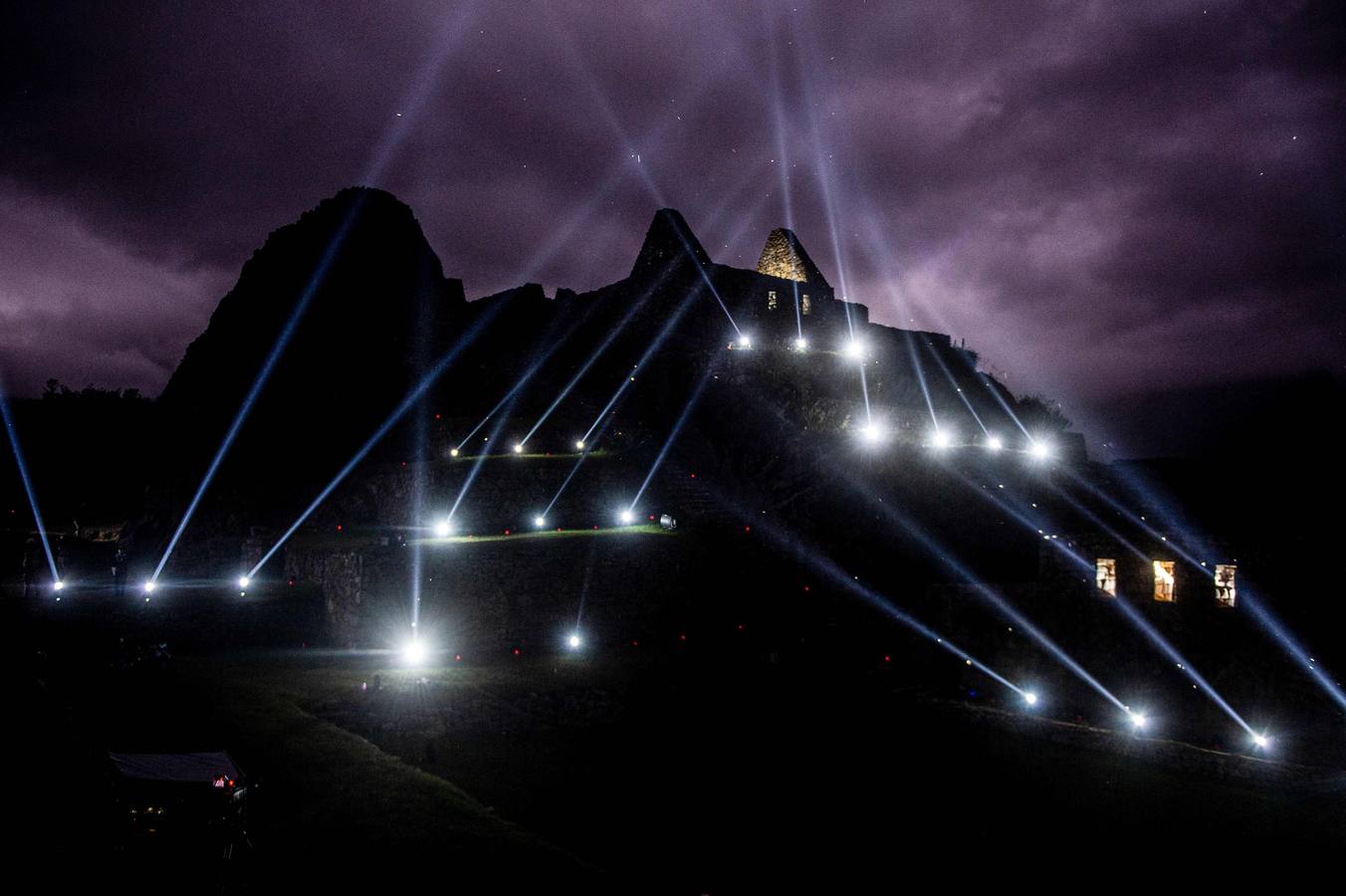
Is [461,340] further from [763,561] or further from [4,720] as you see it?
[4,720]

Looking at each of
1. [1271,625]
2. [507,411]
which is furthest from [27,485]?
[1271,625]

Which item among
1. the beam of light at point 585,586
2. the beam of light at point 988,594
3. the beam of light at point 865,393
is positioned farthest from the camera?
the beam of light at point 865,393

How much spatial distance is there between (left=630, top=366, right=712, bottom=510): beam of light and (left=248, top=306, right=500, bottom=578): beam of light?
1492 centimetres

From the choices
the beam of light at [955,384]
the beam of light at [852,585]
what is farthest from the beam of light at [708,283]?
the beam of light at [955,384]

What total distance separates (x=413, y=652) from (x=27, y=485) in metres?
34.7

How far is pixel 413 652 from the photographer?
850 inches

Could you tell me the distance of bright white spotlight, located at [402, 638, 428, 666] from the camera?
67.5 ft

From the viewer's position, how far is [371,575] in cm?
2220

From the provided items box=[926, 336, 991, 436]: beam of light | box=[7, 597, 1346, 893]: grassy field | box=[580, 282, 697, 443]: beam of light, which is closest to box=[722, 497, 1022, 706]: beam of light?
box=[7, 597, 1346, 893]: grassy field

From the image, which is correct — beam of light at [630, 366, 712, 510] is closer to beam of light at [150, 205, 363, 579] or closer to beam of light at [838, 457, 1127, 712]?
beam of light at [838, 457, 1127, 712]

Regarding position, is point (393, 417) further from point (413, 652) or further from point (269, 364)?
point (413, 652)

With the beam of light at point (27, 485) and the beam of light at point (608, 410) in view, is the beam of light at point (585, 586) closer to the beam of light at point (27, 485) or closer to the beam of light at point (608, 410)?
the beam of light at point (608, 410)

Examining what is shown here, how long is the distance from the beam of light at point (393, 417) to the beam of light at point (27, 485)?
7.72 metres

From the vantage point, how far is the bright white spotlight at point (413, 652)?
67.5ft
